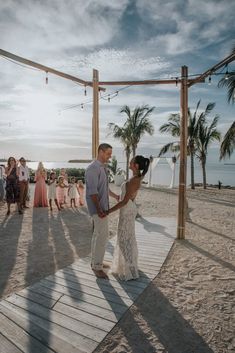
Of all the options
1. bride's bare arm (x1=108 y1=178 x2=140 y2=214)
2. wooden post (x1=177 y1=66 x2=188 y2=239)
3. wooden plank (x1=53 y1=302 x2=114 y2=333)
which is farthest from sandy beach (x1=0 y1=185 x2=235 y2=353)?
wooden post (x1=177 y1=66 x2=188 y2=239)

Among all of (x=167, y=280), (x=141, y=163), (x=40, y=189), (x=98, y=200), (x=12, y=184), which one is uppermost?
(x=141, y=163)

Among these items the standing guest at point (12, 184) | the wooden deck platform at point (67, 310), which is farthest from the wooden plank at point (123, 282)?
the standing guest at point (12, 184)

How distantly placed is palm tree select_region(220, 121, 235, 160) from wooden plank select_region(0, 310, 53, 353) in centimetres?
1466

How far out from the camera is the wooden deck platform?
287cm

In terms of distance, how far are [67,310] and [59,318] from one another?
0.63 feet

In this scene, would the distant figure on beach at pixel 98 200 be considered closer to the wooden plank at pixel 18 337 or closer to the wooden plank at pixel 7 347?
the wooden plank at pixel 18 337

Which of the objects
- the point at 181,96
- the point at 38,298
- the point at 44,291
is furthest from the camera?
the point at 181,96

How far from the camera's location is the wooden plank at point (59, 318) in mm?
3027

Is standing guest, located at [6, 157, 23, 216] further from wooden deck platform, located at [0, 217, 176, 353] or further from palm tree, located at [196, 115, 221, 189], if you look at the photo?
palm tree, located at [196, 115, 221, 189]

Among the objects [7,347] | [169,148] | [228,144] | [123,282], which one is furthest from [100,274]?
[169,148]

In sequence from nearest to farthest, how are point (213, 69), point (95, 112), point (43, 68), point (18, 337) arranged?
point (18, 337) < point (213, 69) < point (43, 68) < point (95, 112)

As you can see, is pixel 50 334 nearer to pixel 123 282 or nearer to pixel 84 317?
pixel 84 317

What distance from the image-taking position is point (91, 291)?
4.02 metres

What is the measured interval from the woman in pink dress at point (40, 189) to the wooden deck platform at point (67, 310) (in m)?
7.66
